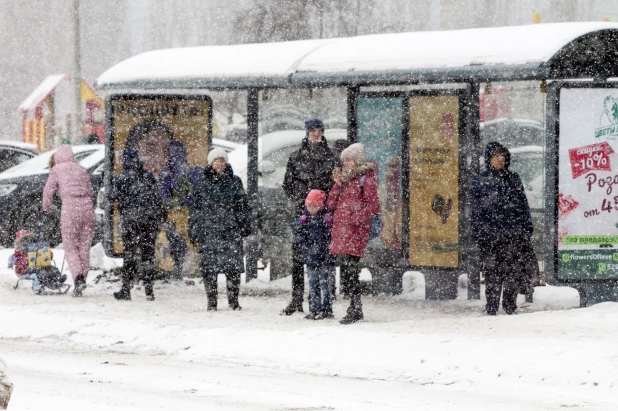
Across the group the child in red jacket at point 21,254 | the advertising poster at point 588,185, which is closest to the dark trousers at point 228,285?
the child in red jacket at point 21,254

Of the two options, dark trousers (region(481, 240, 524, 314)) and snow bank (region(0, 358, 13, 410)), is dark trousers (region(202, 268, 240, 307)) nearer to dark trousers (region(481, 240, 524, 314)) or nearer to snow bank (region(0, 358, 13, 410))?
dark trousers (region(481, 240, 524, 314))

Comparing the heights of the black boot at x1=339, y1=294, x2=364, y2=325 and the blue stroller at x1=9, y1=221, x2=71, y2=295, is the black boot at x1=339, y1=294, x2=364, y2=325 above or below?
below

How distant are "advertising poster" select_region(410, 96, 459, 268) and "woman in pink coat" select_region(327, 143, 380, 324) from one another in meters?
1.90

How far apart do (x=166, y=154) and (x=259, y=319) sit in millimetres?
3758

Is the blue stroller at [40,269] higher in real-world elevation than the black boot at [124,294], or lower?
higher

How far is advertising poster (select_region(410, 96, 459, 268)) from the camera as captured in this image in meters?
14.5

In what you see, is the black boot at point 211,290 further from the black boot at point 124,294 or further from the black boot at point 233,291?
the black boot at point 124,294

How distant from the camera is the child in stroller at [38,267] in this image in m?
15.5

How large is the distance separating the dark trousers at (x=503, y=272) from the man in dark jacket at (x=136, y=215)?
348 centimetres

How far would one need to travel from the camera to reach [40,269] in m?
15.6

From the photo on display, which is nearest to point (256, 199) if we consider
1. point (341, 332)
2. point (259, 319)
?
point (259, 319)

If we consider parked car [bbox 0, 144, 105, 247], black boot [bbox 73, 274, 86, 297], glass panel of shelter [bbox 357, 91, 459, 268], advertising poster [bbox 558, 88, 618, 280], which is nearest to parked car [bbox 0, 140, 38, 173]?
parked car [bbox 0, 144, 105, 247]

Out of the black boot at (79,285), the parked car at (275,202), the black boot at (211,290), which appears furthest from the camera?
the parked car at (275,202)

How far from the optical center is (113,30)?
41594 mm
